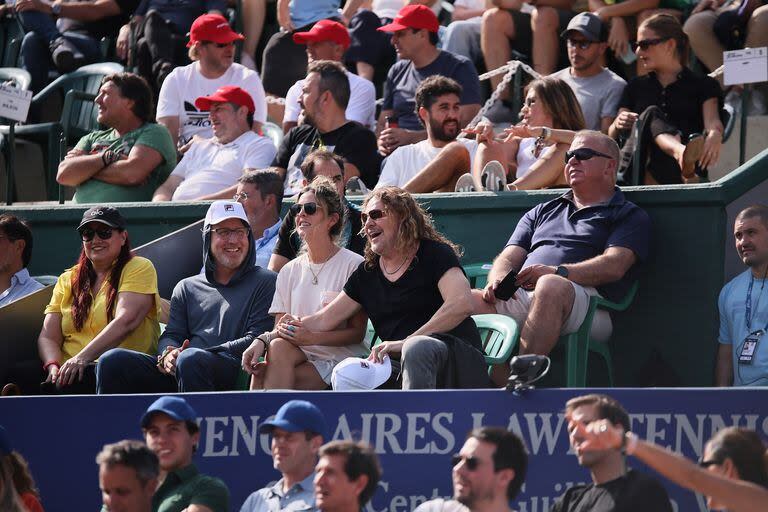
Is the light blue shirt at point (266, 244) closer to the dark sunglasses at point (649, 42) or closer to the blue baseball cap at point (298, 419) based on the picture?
the dark sunglasses at point (649, 42)

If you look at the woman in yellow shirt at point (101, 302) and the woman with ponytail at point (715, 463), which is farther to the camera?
the woman in yellow shirt at point (101, 302)

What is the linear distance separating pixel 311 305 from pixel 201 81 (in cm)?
350

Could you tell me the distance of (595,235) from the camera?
305 inches

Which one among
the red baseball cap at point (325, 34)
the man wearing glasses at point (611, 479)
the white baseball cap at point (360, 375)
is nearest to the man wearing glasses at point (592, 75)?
the red baseball cap at point (325, 34)

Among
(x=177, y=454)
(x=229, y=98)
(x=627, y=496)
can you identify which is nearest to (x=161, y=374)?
(x=177, y=454)

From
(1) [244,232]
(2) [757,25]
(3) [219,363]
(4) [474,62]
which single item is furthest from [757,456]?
(4) [474,62]

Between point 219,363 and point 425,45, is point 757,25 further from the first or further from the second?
point 219,363

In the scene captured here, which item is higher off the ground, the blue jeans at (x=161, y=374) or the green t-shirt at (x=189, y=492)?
the blue jeans at (x=161, y=374)

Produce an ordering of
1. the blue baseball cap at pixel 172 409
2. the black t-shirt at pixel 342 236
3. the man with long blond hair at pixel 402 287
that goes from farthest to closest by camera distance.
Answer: the black t-shirt at pixel 342 236 < the man with long blond hair at pixel 402 287 < the blue baseball cap at pixel 172 409

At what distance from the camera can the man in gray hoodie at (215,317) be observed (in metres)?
7.25

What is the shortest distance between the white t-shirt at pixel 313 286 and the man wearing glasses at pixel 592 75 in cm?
251

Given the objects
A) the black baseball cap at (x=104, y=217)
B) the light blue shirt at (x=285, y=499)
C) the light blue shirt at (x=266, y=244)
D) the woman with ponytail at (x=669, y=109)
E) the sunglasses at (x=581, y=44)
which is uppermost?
the sunglasses at (x=581, y=44)

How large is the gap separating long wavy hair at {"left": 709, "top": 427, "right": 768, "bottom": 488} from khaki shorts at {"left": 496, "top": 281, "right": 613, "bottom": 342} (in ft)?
7.23

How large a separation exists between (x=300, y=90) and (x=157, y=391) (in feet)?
11.5
